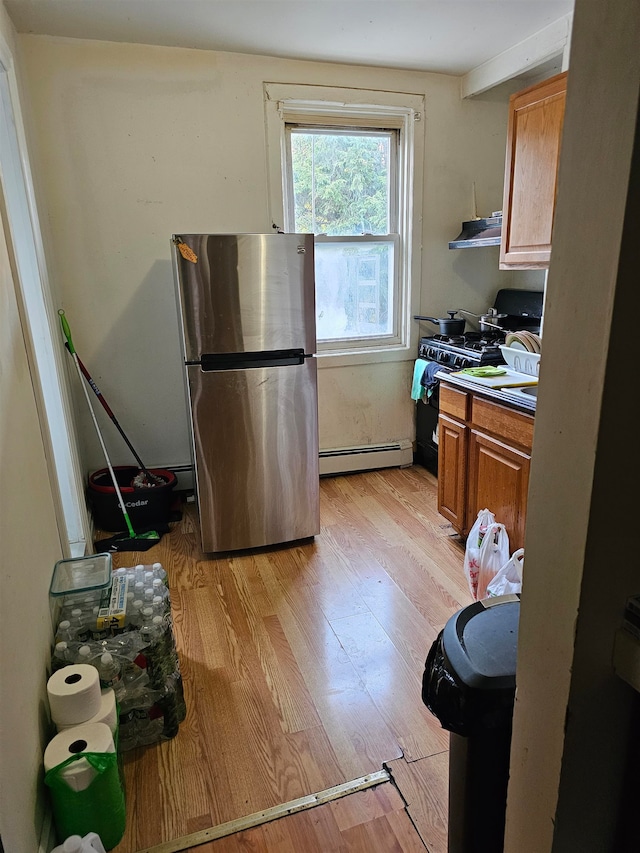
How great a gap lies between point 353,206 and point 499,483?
6.82 feet

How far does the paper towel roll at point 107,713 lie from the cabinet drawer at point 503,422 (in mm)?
1638

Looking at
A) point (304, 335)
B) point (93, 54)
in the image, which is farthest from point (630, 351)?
point (93, 54)

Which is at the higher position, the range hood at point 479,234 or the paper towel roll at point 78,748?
the range hood at point 479,234

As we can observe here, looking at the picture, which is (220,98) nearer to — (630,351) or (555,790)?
(630,351)

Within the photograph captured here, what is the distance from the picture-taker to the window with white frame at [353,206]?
333 cm

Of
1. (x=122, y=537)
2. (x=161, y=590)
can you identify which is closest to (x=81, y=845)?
(x=161, y=590)

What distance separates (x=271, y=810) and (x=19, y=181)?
2.52 m

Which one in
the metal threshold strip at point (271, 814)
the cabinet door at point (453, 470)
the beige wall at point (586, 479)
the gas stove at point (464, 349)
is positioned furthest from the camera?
the gas stove at point (464, 349)

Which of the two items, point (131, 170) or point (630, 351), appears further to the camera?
point (131, 170)

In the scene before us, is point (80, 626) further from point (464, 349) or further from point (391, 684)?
point (464, 349)

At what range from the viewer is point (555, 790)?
0.75 metres

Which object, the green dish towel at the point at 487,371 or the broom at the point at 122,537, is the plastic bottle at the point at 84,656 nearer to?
the broom at the point at 122,537


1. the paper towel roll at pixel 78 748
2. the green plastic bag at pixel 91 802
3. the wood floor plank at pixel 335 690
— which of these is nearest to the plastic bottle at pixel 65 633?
the paper towel roll at pixel 78 748

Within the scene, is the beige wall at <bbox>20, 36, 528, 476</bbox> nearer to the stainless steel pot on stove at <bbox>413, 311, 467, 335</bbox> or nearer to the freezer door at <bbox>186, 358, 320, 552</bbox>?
the stainless steel pot on stove at <bbox>413, 311, 467, 335</bbox>
